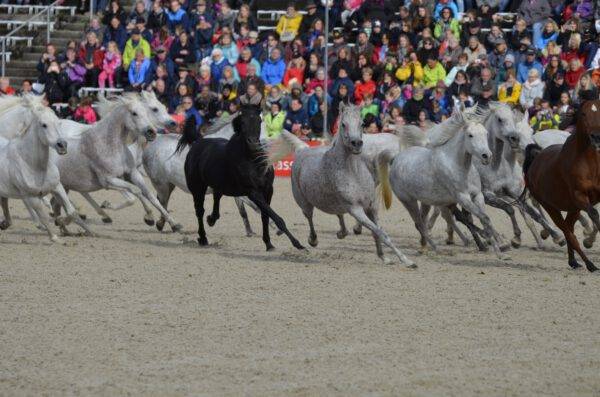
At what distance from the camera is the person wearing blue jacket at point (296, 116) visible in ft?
71.8

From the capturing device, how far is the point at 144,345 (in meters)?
7.78

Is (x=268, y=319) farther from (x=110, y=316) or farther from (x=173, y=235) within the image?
(x=173, y=235)

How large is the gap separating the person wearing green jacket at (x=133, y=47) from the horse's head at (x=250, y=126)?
12431 mm

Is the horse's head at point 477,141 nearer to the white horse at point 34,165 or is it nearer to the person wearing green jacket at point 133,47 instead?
the white horse at point 34,165

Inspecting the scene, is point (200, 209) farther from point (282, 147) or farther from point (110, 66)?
point (110, 66)

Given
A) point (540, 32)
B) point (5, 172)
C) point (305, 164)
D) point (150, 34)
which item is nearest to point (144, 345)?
point (305, 164)

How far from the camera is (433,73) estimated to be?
69.9 ft

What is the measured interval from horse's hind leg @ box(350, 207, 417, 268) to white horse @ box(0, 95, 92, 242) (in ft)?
11.0

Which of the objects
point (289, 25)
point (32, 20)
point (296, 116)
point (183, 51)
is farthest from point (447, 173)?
point (32, 20)

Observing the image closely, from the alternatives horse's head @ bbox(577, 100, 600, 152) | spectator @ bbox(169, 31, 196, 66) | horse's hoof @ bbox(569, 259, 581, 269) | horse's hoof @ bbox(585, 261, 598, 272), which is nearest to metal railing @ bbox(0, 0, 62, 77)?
spectator @ bbox(169, 31, 196, 66)

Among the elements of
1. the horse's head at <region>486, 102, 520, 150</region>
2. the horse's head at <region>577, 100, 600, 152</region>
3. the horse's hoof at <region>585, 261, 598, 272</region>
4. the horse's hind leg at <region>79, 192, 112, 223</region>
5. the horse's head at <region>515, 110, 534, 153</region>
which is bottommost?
the horse's hind leg at <region>79, 192, 112, 223</region>

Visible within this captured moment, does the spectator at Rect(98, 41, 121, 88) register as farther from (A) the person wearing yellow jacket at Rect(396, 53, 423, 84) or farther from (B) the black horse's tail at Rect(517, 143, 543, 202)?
(B) the black horse's tail at Rect(517, 143, 543, 202)

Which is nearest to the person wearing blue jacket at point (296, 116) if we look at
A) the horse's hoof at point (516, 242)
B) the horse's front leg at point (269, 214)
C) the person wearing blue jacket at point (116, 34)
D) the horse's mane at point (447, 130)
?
the person wearing blue jacket at point (116, 34)

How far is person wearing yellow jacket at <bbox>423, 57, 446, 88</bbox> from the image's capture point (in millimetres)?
21250
